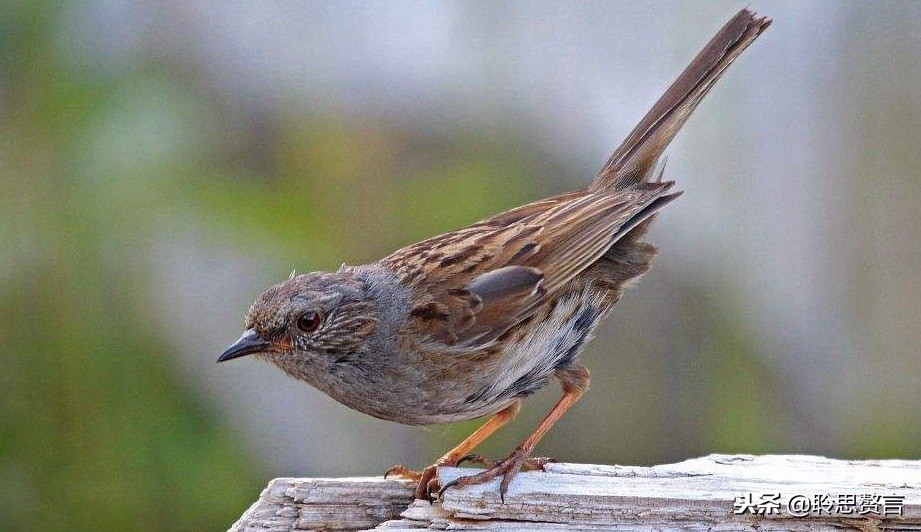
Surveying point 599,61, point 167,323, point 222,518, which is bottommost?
point 222,518

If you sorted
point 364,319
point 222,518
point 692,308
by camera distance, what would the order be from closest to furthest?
1. point 364,319
2. point 222,518
3. point 692,308

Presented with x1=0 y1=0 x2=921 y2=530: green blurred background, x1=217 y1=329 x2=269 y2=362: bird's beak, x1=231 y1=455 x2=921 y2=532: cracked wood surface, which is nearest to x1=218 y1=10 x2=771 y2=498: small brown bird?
x1=217 y1=329 x2=269 y2=362: bird's beak

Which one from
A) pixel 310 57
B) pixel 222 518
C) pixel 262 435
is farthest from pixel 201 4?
pixel 222 518

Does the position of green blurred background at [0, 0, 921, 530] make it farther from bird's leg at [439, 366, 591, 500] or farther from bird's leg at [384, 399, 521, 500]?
bird's leg at [439, 366, 591, 500]

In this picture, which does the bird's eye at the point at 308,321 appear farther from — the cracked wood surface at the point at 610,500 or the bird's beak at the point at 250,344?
the cracked wood surface at the point at 610,500

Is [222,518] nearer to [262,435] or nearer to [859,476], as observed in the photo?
[262,435]

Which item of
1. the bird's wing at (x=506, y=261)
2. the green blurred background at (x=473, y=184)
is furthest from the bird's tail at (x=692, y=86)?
the green blurred background at (x=473, y=184)
